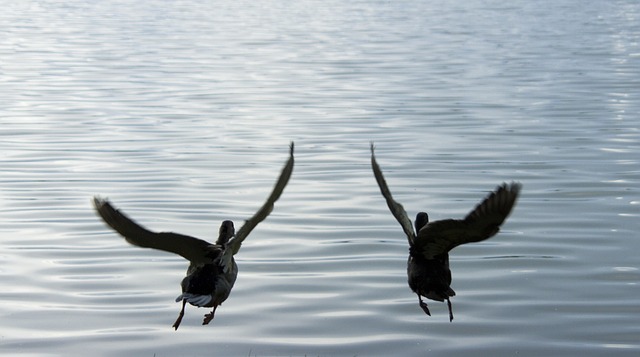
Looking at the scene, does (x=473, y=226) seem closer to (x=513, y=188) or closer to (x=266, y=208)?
(x=513, y=188)

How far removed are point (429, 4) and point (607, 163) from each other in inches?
1855

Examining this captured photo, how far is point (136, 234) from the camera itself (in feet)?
28.6

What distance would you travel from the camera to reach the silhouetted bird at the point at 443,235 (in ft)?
26.9

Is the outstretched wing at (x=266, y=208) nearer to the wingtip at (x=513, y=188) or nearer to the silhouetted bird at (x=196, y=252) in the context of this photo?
the silhouetted bird at (x=196, y=252)

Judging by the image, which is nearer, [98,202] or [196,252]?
[98,202]

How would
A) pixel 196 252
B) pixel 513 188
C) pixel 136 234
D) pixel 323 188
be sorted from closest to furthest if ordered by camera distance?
pixel 513 188
pixel 136 234
pixel 196 252
pixel 323 188

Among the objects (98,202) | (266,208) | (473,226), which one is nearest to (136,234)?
(98,202)

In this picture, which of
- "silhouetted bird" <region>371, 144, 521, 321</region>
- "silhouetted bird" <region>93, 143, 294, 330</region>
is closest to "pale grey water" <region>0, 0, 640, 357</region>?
"silhouetted bird" <region>93, 143, 294, 330</region>

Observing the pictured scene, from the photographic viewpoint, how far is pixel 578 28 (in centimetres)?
4888

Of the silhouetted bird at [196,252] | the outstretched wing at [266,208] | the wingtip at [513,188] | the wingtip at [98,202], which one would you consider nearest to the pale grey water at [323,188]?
the silhouetted bird at [196,252]

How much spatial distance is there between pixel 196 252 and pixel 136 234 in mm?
584

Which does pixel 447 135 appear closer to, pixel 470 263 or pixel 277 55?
pixel 470 263

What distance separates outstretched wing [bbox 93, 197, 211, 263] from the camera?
8.66 meters

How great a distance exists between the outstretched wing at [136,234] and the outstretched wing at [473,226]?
1.65m
